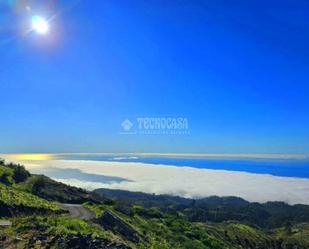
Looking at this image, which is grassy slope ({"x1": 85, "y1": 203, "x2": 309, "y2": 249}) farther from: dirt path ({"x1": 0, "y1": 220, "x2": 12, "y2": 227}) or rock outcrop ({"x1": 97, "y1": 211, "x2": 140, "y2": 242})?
dirt path ({"x1": 0, "y1": 220, "x2": 12, "y2": 227})

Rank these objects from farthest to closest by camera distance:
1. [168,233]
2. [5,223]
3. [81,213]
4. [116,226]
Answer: [168,233] < [81,213] < [116,226] < [5,223]

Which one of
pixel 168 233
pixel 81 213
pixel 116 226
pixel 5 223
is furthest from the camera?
pixel 168 233

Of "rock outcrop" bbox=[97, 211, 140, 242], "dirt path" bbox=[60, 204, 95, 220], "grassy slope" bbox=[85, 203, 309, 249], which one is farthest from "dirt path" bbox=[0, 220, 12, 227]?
"grassy slope" bbox=[85, 203, 309, 249]

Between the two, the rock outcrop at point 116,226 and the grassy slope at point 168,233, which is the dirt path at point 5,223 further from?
the grassy slope at point 168,233

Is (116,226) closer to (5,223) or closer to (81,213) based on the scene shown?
(5,223)

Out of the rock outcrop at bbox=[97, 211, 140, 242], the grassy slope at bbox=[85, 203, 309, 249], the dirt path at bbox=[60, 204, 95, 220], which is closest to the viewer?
the rock outcrop at bbox=[97, 211, 140, 242]

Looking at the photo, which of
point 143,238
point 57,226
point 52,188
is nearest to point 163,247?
point 143,238

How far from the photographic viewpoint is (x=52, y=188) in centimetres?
10388

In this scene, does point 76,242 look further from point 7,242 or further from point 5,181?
point 5,181

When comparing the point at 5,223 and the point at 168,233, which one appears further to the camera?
the point at 168,233

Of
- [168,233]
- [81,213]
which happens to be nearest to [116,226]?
[81,213]

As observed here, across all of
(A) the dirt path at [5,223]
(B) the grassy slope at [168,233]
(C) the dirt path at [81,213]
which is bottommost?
(B) the grassy slope at [168,233]

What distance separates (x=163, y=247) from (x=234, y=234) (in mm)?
98758

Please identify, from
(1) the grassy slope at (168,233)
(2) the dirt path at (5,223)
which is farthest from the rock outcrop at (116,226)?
(2) the dirt path at (5,223)
